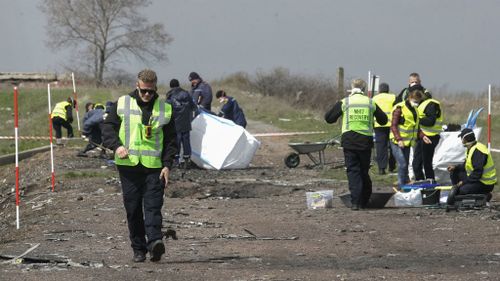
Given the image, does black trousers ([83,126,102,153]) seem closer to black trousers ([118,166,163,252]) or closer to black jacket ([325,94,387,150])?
black jacket ([325,94,387,150])

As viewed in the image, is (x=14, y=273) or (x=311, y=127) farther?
(x=311, y=127)

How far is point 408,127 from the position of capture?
58.4 ft

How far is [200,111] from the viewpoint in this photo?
2347 centimetres

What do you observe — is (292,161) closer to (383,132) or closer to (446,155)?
(383,132)

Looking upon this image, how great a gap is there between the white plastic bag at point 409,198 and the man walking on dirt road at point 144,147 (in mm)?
5677

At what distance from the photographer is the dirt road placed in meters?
9.76

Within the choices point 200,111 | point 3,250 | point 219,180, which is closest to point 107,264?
point 3,250

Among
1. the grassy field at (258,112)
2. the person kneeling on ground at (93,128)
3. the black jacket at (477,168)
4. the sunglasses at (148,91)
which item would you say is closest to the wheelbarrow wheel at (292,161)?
the grassy field at (258,112)

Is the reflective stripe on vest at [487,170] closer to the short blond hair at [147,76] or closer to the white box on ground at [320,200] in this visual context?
the white box on ground at [320,200]

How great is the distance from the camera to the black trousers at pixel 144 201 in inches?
411

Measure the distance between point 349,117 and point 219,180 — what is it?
5602 millimetres

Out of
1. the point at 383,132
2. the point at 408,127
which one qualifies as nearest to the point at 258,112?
the point at 383,132

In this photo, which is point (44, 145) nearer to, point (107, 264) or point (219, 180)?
point (219, 180)

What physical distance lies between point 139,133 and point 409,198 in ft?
19.7
